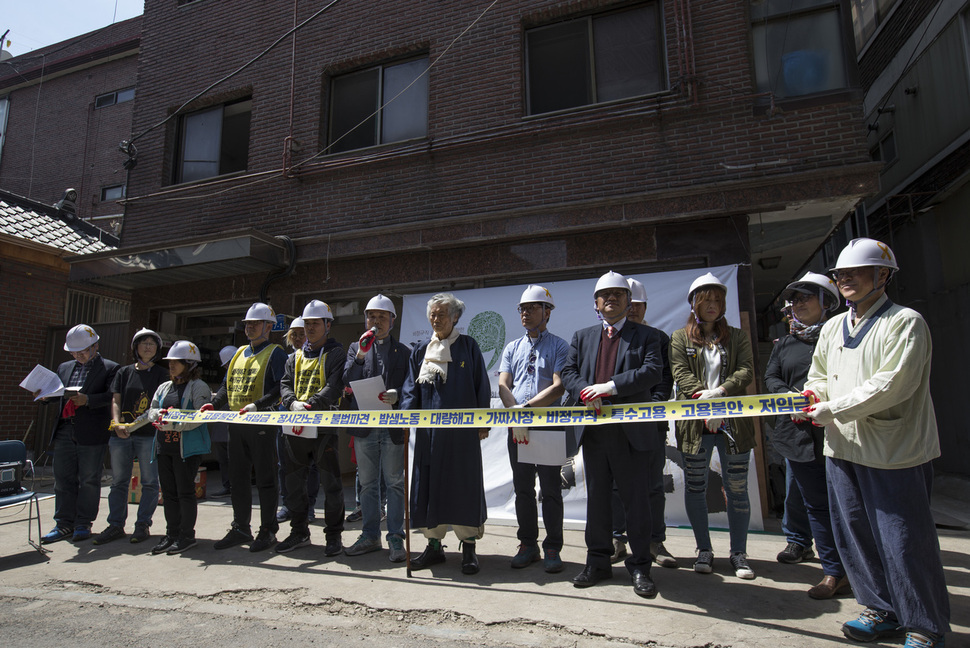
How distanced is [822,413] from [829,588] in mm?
1330

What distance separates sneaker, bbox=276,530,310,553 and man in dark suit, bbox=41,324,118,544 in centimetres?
229

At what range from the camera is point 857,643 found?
291 centimetres

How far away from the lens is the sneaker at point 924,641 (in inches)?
106

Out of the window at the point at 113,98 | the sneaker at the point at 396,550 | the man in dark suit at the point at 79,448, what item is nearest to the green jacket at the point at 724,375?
the sneaker at the point at 396,550

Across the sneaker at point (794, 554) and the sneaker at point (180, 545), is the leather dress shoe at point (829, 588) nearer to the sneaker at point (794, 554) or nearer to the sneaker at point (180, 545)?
the sneaker at point (794, 554)

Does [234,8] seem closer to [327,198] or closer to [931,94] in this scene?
[327,198]

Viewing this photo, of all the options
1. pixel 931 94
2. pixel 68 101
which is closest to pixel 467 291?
pixel 931 94

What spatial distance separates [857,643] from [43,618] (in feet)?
16.0

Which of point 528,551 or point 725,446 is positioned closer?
point 725,446

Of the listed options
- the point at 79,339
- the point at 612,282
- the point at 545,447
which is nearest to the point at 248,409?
the point at 79,339

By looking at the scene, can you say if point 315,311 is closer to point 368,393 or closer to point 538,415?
point 368,393

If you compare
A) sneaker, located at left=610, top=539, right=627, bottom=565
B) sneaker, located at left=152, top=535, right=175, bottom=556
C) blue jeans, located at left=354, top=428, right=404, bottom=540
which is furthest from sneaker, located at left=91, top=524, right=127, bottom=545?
sneaker, located at left=610, top=539, right=627, bottom=565

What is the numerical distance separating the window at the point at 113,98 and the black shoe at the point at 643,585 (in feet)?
65.9

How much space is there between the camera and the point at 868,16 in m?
11.7
